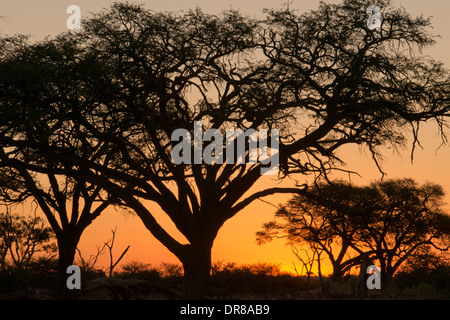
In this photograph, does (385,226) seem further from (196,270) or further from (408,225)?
(196,270)

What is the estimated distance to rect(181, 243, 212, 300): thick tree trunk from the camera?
2008 cm

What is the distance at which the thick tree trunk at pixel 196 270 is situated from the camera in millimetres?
20078

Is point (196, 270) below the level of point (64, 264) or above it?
below

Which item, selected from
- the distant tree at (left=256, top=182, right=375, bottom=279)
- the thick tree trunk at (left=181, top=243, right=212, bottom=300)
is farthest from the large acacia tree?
the distant tree at (left=256, top=182, right=375, bottom=279)

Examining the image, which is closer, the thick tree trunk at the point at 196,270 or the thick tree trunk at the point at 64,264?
the thick tree trunk at the point at 196,270

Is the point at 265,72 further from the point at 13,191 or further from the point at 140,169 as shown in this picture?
the point at 13,191

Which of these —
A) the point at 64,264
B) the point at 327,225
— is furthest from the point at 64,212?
the point at 327,225

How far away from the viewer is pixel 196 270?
20.2 m

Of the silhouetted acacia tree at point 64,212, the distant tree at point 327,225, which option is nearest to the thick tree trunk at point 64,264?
the silhouetted acacia tree at point 64,212

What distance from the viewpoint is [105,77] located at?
19.4m

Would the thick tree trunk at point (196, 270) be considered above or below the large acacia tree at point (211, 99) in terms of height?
below

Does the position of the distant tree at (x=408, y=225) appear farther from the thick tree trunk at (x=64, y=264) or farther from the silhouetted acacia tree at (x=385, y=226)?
the thick tree trunk at (x=64, y=264)

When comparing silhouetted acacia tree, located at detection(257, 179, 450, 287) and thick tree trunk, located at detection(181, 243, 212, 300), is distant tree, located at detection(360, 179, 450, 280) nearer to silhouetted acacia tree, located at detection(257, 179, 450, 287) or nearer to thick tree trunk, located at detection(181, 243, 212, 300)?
silhouetted acacia tree, located at detection(257, 179, 450, 287)
